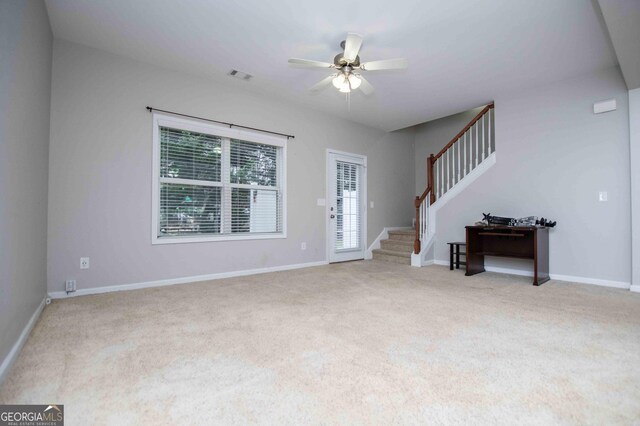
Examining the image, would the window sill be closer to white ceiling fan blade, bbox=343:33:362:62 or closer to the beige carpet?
the beige carpet

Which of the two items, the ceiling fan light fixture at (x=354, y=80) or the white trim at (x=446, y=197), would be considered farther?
the white trim at (x=446, y=197)

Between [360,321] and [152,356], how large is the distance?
1515 mm

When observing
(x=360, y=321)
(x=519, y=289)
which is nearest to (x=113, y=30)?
(x=360, y=321)

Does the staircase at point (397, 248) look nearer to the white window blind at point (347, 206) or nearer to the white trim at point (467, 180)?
the white window blind at point (347, 206)

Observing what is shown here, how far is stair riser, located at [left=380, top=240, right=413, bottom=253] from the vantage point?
5789 mm

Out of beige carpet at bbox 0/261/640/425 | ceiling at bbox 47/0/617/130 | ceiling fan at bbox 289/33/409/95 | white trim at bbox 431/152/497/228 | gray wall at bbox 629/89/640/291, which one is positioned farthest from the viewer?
white trim at bbox 431/152/497/228

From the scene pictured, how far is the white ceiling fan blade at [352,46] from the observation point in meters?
2.75

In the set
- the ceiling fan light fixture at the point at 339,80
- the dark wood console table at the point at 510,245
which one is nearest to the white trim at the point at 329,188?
the dark wood console table at the point at 510,245

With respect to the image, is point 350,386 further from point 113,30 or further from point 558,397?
point 113,30

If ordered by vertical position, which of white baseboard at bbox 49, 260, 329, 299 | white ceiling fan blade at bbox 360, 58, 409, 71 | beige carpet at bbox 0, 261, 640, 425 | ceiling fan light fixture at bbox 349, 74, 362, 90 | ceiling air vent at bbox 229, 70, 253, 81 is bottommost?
beige carpet at bbox 0, 261, 640, 425

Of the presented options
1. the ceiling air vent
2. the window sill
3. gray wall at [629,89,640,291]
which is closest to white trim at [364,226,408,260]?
the window sill

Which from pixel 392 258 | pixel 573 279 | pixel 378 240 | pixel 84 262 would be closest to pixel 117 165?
pixel 84 262

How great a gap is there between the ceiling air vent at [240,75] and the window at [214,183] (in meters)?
0.71

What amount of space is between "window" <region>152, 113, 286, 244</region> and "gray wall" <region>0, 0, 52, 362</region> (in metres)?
1.15
